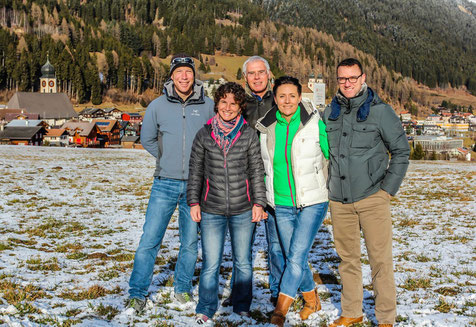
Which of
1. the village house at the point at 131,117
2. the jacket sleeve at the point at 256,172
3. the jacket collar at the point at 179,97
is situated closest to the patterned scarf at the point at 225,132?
the jacket sleeve at the point at 256,172

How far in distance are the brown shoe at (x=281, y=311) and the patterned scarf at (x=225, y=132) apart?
1.80m

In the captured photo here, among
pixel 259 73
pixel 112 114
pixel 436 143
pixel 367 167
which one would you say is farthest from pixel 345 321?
pixel 436 143

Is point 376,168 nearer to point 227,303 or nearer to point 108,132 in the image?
point 227,303

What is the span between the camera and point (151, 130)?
5.06 meters

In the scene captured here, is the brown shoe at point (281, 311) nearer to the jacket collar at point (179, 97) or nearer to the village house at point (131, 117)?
the jacket collar at point (179, 97)

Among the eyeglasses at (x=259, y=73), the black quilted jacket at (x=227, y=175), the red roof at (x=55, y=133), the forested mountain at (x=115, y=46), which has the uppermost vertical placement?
the forested mountain at (x=115, y=46)

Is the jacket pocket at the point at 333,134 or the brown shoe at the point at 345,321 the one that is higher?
the jacket pocket at the point at 333,134

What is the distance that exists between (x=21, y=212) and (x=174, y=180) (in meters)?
6.77

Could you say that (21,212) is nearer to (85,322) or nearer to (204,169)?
(85,322)

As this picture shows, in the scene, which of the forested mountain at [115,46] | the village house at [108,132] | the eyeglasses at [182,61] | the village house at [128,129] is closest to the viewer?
the eyeglasses at [182,61]

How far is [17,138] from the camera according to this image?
55.4m

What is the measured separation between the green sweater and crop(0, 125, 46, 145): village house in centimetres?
5776

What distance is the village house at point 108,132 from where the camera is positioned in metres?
72.6

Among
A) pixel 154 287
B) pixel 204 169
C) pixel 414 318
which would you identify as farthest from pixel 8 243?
pixel 414 318
